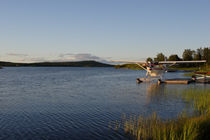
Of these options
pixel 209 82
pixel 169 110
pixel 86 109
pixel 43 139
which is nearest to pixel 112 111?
pixel 86 109

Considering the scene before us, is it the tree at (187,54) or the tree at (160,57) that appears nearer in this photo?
the tree at (187,54)

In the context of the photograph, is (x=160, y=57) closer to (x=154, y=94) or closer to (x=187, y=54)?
(x=187, y=54)

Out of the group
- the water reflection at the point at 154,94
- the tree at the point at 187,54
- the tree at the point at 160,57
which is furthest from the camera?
the tree at the point at 160,57

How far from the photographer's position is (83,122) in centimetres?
918

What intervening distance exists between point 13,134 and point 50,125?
1649 mm

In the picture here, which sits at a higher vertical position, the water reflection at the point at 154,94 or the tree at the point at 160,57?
the tree at the point at 160,57

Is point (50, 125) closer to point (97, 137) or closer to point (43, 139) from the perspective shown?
point (43, 139)

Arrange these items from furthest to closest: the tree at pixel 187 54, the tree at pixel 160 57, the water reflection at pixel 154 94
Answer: the tree at pixel 160 57 < the tree at pixel 187 54 < the water reflection at pixel 154 94

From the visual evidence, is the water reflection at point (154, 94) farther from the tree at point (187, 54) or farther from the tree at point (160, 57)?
the tree at point (160, 57)

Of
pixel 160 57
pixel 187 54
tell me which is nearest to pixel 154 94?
pixel 187 54

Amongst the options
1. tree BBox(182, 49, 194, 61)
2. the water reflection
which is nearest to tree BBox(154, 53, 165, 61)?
tree BBox(182, 49, 194, 61)

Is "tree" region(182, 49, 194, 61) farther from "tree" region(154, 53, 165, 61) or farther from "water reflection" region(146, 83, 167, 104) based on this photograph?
"water reflection" region(146, 83, 167, 104)

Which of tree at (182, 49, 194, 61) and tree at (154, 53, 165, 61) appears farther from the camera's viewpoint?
tree at (154, 53, 165, 61)

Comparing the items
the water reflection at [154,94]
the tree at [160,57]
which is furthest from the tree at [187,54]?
the water reflection at [154,94]
